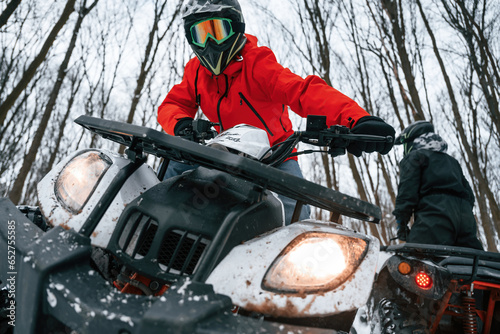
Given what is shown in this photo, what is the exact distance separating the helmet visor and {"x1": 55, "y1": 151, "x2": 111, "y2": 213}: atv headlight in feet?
4.08

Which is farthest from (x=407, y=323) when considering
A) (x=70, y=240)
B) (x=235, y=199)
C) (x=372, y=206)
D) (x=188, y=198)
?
(x=70, y=240)

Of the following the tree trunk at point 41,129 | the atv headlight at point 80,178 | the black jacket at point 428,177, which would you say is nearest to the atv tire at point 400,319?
the atv headlight at point 80,178

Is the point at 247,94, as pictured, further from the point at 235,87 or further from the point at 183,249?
the point at 183,249

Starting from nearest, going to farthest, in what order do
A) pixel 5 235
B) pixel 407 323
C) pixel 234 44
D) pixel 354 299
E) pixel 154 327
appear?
pixel 154 327
pixel 354 299
pixel 5 235
pixel 407 323
pixel 234 44

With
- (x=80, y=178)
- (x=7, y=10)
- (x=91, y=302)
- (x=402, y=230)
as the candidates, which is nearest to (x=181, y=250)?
(x=91, y=302)

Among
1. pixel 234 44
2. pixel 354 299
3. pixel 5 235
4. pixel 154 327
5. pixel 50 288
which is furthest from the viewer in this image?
pixel 234 44

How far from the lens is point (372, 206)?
45.7 inches

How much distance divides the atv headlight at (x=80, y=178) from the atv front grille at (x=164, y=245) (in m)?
0.27

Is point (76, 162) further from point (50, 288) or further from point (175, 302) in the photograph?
point (175, 302)

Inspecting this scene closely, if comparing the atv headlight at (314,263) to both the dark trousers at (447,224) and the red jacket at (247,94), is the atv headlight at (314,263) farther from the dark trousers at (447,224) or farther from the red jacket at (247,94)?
the dark trousers at (447,224)

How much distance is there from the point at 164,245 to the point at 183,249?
0.07m

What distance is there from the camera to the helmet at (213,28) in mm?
2289

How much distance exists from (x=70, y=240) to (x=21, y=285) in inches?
6.7

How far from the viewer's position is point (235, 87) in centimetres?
265
